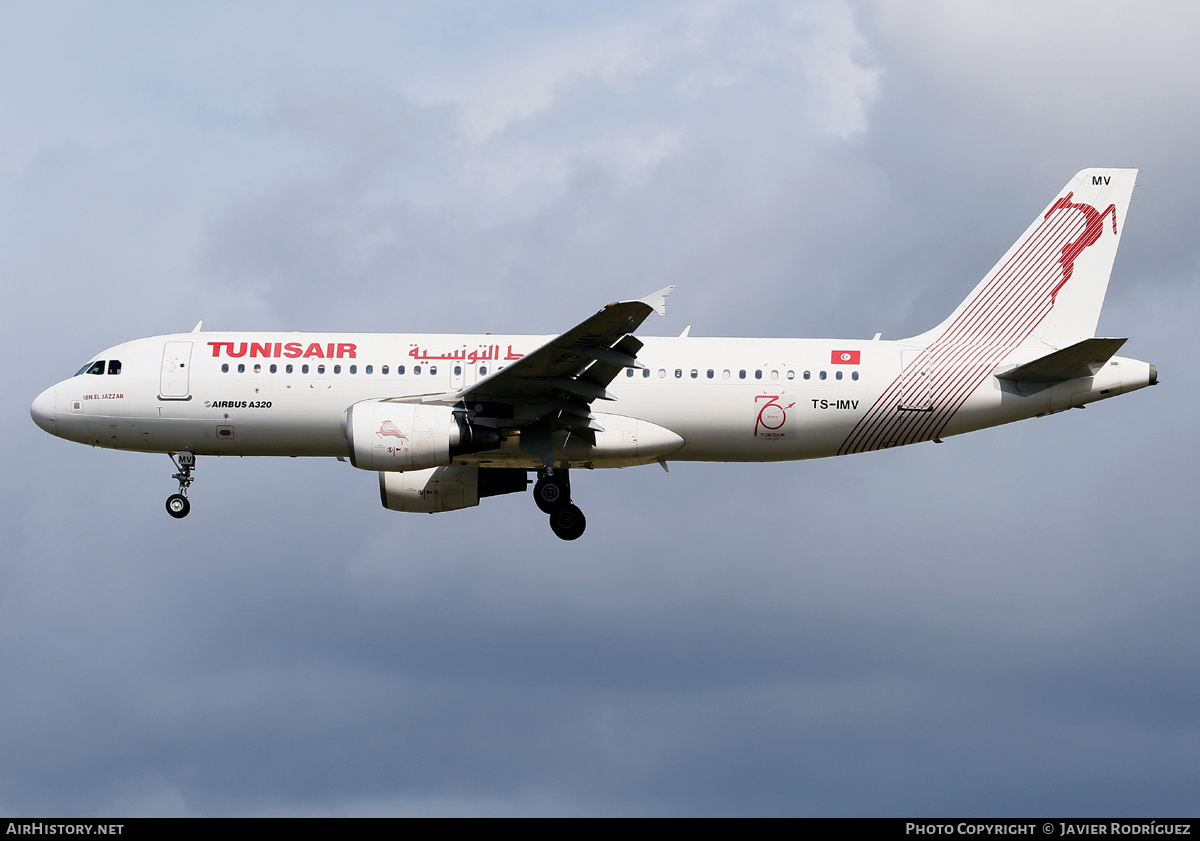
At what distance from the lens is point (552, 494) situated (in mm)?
40469

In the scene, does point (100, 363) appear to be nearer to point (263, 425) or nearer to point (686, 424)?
point (263, 425)

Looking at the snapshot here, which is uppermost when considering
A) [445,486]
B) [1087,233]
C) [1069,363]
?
[1087,233]

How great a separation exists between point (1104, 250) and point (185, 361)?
24.2 m

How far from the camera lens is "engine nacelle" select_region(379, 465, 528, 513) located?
42594 millimetres

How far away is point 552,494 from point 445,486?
144 inches

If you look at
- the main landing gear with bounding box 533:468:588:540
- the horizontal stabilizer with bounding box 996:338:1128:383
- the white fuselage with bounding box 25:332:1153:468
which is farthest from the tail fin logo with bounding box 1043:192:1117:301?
the main landing gear with bounding box 533:468:588:540

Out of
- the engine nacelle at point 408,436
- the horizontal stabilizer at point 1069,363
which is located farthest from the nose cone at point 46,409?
the horizontal stabilizer at point 1069,363

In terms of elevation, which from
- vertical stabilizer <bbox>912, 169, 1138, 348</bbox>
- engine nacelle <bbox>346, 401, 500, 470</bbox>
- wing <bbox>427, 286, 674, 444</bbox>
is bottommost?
engine nacelle <bbox>346, 401, 500, 470</bbox>

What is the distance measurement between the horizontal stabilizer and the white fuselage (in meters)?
0.25

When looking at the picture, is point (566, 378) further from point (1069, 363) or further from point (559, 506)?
point (1069, 363)

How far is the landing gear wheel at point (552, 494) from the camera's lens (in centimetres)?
4050

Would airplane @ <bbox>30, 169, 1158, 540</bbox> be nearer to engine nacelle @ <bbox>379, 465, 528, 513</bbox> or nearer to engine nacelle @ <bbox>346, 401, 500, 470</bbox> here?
engine nacelle @ <bbox>346, 401, 500, 470</bbox>

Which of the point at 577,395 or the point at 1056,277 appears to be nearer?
the point at 577,395

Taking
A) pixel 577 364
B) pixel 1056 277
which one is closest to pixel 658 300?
pixel 577 364
